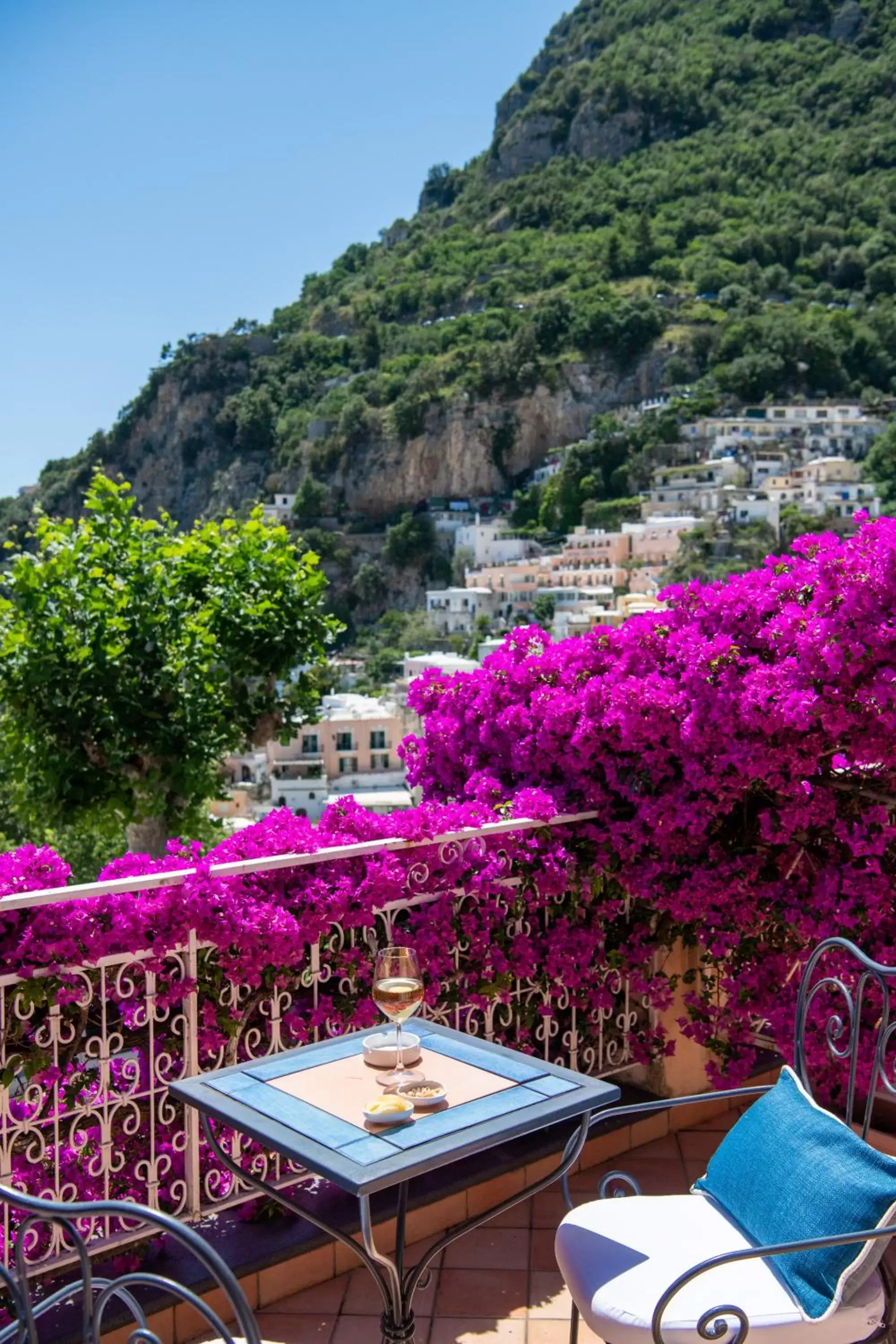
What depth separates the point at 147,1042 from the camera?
2.40 m

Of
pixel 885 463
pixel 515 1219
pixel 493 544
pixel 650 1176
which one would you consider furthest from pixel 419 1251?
pixel 493 544

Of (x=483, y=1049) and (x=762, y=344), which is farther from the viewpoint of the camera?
(x=762, y=344)

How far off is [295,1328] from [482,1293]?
42cm

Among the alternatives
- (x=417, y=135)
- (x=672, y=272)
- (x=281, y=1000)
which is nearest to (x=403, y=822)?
(x=281, y=1000)

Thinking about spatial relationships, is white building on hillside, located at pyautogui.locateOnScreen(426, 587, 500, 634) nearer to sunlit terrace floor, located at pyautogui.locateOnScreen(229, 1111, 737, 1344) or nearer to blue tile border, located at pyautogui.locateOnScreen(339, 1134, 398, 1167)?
sunlit terrace floor, located at pyautogui.locateOnScreen(229, 1111, 737, 1344)

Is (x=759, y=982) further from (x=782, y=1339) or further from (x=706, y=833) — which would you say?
(x=782, y=1339)

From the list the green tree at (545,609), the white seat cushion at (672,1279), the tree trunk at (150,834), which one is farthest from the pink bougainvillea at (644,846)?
the green tree at (545,609)

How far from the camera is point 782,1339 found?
1642 mm

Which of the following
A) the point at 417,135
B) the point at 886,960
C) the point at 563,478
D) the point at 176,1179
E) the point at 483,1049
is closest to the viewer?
the point at 483,1049

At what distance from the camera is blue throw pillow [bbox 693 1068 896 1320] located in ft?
5.44

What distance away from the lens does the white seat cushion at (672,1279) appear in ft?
5.43

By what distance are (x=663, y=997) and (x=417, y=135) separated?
373 ft

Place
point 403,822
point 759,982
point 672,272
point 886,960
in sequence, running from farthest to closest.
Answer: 1. point 672,272
2. point 759,982
3. point 886,960
4. point 403,822

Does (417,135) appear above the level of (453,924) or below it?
above
